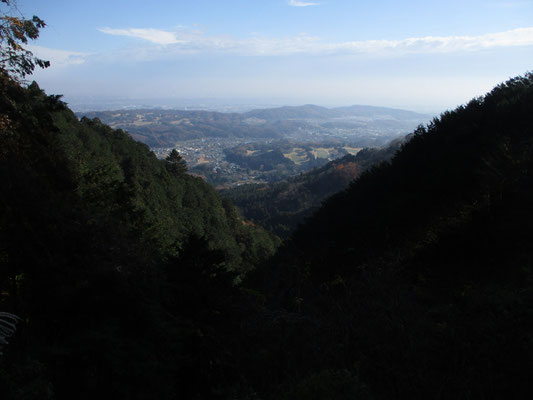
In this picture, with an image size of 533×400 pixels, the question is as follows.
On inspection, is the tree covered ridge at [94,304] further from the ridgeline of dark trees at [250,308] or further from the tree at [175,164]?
the tree at [175,164]

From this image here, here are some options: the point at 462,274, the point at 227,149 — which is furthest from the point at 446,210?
the point at 227,149

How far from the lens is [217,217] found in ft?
118

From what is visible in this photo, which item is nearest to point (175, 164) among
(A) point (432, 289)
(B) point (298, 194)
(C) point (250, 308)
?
(B) point (298, 194)

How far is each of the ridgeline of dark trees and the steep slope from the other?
0.03 meters

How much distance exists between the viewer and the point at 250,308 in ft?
21.9

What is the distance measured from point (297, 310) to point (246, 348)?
1.50 metres

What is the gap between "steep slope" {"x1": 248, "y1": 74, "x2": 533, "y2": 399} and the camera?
3.96 metres

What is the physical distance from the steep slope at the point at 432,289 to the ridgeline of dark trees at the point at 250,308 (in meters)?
0.03

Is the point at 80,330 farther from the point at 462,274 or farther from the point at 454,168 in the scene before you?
the point at 454,168

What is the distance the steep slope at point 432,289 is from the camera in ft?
13.0

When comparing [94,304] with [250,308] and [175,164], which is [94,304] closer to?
[250,308]

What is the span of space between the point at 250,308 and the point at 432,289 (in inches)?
150

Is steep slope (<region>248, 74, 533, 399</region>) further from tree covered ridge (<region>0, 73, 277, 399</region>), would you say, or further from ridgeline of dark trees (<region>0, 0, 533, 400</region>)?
tree covered ridge (<region>0, 73, 277, 399</region>)

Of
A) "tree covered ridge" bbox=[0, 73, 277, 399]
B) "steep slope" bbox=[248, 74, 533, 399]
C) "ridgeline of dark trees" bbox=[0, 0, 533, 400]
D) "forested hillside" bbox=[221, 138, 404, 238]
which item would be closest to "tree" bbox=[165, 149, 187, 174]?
"forested hillside" bbox=[221, 138, 404, 238]
